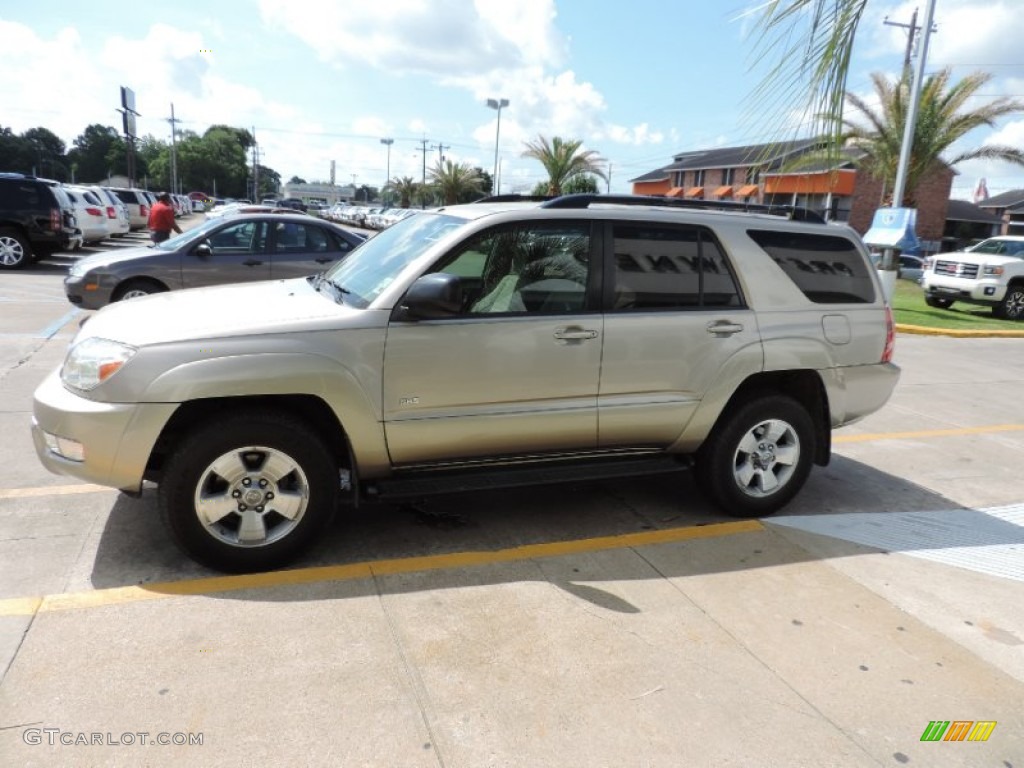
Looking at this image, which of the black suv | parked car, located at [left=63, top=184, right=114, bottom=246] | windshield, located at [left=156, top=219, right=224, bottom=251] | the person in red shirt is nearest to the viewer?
windshield, located at [left=156, top=219, right=224, bottom=251]

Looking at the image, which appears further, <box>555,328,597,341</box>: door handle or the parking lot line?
the parking lot line

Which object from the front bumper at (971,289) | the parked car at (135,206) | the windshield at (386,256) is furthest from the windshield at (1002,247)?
the parked car at (135,206)

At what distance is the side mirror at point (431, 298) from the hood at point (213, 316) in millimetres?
263

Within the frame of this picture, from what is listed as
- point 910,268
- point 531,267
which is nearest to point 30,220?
point 531,267

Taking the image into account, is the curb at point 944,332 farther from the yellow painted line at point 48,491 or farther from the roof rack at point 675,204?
the yellow painted line at point 48,491

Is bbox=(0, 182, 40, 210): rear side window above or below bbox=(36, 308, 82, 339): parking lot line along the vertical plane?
above

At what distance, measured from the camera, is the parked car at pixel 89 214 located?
17.0 metres

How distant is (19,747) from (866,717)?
2922 mm

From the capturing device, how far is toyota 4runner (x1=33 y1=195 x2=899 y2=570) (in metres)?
3.34

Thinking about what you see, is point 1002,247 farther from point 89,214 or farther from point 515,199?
point 89,214

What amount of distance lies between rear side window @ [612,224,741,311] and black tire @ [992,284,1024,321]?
50.4 ft

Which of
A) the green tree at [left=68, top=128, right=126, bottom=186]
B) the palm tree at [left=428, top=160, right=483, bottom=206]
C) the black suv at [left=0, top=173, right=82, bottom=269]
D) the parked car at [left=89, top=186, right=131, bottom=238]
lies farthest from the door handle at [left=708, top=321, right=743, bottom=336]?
Result: the green tree at [left=68, top=128, right=126, bottom=186]

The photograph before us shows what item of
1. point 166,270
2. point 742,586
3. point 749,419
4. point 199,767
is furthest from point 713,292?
point 166,270

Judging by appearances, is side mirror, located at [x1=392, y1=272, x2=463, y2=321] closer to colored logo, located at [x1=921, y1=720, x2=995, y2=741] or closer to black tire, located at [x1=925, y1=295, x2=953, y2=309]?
colored logo, located at [x1=921, y1=720, x2=995, y2=741]
